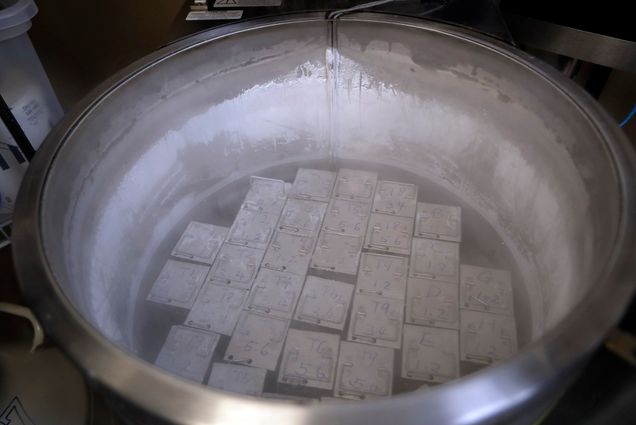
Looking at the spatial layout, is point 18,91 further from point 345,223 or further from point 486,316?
point 486,316

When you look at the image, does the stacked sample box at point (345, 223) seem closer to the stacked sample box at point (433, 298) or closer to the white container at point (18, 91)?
the stacked sample box at point (433, 298)

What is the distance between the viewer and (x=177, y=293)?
95 centimetres

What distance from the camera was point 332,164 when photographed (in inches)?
46.7

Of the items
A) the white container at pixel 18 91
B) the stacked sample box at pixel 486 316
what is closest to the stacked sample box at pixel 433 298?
the stacked sample box at pixel 486 316

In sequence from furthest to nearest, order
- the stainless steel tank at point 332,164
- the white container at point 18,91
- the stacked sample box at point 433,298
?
the white container at point 18,91 < the stacked sample box at point 433,298 < the stainless steel tank at point 332,164

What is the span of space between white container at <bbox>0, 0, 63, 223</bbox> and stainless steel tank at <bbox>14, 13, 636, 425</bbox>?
0.29 m

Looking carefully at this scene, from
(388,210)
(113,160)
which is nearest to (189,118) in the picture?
(113,160)

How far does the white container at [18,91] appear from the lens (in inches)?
37.9

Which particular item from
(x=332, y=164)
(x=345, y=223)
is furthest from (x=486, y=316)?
(x=332, y=164)

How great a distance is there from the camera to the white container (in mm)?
963

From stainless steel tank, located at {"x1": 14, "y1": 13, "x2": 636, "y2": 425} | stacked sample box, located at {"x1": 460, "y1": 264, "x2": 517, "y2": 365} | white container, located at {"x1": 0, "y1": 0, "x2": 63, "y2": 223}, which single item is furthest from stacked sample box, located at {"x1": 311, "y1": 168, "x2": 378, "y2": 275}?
white container, located at {"x1": 0, "y1": 0, "x2": 63, "y2": 223}

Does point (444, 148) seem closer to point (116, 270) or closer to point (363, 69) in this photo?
point (363, 69)

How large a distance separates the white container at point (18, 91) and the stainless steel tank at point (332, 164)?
286 millimetres

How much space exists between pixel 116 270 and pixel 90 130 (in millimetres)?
255
